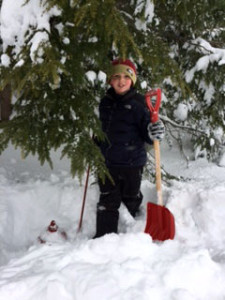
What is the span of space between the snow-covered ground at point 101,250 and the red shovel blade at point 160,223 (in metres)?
0.15

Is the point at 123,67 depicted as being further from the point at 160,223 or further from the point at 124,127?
the point at 160,223

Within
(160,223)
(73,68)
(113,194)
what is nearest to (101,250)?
(160,223)

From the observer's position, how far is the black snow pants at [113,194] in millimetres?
3986

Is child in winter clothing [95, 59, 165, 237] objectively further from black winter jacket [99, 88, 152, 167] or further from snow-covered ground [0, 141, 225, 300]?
snow-covered ground [0, 141, 225, 300]

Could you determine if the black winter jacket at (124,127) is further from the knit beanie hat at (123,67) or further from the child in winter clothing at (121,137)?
the knit beanie hat at (123,67)

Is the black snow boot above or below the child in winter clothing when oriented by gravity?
below

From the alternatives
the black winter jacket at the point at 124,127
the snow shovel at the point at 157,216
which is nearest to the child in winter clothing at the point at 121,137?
the black winter jacket at the point at 124,127

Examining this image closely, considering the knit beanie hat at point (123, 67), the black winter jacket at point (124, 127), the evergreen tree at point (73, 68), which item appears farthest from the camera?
the black winter jacket at point (124, 127)

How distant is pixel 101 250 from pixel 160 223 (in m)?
0.98

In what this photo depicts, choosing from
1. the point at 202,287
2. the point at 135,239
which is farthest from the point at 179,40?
the point at 202,287

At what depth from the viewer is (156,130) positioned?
11.5 feet

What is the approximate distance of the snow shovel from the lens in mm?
3590

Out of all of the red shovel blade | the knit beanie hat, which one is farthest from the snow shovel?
the knit beanie hat

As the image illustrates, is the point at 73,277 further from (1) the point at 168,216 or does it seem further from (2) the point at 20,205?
(2) the point at 20,205
